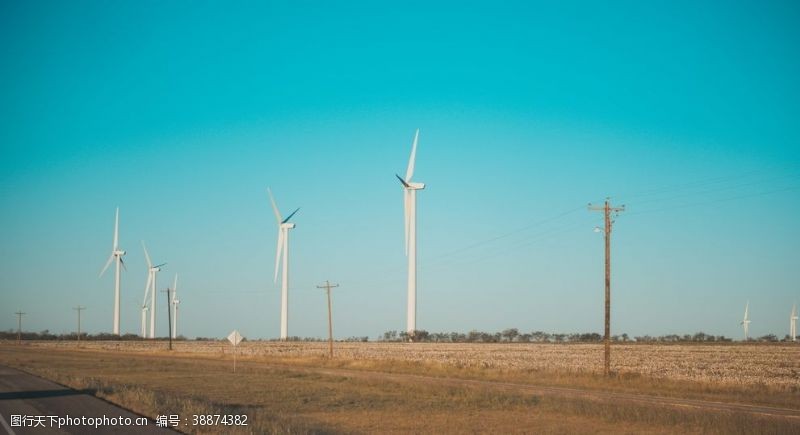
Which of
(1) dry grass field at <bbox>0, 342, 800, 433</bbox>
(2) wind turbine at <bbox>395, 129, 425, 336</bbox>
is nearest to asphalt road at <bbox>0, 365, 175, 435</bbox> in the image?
(1) dry grass field at <bbox>0, 342, 800, 433</bbox>

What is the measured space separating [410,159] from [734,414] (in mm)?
73238

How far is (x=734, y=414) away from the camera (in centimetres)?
2592

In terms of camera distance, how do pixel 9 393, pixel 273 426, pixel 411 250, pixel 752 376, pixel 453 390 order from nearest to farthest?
pixel 273 426 → pixel 9 393 → pixel 453 390 → pixel 752 376 → pixel 411 250

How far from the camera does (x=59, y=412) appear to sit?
79.9 ft

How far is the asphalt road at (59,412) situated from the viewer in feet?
66.1

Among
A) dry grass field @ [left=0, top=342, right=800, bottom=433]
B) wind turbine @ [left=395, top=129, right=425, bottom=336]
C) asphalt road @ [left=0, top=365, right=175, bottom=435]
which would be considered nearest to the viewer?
asphalt road @ [left=0, top=365, right=175, bottom=435]

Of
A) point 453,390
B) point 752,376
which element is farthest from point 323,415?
point 752,376

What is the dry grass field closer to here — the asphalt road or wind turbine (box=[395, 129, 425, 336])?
the asphalt road

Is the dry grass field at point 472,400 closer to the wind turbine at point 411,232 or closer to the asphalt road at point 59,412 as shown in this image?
the asphalt road at point 59,412

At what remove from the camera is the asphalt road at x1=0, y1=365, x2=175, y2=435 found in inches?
794

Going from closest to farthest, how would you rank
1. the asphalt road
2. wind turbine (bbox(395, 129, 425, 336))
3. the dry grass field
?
1. the asphalt road
2. the dry grass field
3. wind turbine (bbox(395, 129, 425, 336))

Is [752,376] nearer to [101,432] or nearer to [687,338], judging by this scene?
[101,432]

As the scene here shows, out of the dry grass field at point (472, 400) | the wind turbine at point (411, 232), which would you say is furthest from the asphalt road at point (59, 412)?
the wind turbine at point (411, 232)

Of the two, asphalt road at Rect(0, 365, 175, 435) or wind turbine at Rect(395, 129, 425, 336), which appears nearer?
asphalt road at Rect(0, 365, 175, 435)
